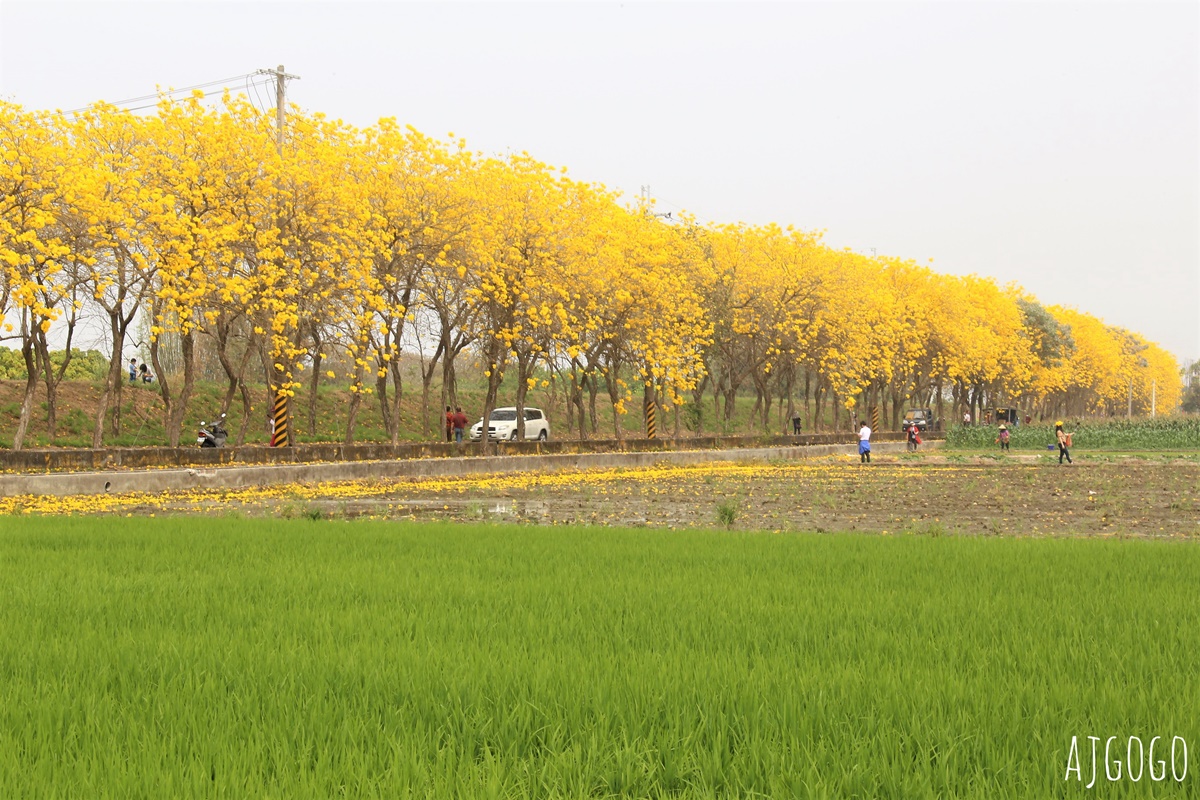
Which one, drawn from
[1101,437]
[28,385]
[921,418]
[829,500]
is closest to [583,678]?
[829,500]

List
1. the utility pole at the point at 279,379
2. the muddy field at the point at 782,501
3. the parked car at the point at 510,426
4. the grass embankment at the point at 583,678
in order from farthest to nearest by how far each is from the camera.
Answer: the parked car at the point at 510,426 < the utility pole at the point at 279,379 < the muddy field at the point at 782,501 < the grass embankment at the point at 583,678

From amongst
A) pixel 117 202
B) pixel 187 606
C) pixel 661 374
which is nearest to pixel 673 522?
pixel 187 606

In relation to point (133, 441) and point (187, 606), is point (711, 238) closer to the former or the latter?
point (133, 441)

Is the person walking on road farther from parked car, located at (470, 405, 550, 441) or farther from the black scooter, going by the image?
the black scooter

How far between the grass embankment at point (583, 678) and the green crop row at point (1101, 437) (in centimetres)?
5630

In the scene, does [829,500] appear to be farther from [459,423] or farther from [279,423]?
[459,423]

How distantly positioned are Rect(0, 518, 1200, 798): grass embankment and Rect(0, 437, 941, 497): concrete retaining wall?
1218cm

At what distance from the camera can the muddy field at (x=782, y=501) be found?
54.7ft

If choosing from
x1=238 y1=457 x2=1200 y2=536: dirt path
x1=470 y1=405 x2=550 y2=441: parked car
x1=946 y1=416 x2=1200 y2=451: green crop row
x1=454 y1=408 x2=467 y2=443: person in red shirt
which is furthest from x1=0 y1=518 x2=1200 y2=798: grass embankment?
x1=946 y1=416 x2=1200 y2=451: green crop row

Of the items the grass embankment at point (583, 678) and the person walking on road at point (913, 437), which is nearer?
the grass embankment at point (583, 678)

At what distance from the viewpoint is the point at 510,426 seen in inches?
1973

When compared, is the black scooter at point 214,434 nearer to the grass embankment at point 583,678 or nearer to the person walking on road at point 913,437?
the grass embankment at point 583,678

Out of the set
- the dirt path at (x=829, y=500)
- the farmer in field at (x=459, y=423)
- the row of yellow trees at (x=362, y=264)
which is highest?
the row of yellow trees at (x=362, y=264)

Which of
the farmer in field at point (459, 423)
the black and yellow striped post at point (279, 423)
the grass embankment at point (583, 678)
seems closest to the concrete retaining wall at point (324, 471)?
the black and yellow striped post at point (279, 423)
